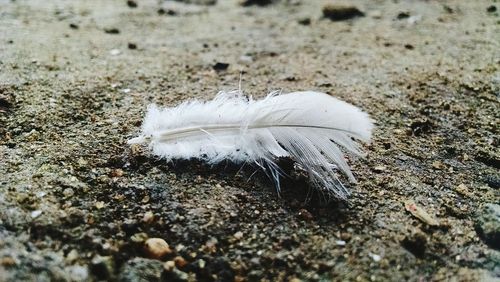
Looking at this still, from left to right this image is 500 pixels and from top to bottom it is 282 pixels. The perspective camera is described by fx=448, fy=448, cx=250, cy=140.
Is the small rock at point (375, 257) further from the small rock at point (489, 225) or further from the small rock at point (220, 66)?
the small rock at point (220, 66)

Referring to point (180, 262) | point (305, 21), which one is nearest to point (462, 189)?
point (180, 262)

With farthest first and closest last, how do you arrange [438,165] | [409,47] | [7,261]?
[409,47] < [438,165] < [7,261]

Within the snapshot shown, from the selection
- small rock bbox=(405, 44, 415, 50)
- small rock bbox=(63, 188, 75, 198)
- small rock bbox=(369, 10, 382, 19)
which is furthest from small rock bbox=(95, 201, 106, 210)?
small rock bbox=(369, 10, 382, 19)

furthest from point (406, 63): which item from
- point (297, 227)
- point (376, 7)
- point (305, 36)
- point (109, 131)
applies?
point (109, 131)

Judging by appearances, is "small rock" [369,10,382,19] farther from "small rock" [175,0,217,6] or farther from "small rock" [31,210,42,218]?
"small rock" [31,210,42,218]

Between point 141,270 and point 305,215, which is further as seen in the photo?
point 305,215

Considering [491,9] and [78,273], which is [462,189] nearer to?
[78,273]

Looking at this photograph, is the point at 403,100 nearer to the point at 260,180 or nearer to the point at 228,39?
the point at 260,180

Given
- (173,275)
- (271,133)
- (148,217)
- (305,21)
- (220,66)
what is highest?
(305,21)
